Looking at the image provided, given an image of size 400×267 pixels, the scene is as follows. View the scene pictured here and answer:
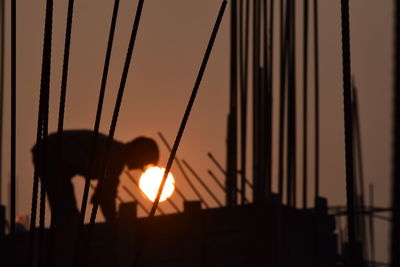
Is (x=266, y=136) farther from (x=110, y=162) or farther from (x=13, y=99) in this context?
(x=13, y=99)

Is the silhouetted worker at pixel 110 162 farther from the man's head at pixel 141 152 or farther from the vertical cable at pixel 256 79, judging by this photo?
the vertical cable at pixel 256 79

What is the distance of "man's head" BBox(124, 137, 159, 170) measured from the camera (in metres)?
6.64

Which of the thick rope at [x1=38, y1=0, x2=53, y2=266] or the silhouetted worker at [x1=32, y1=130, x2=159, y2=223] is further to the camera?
the silhouetted worker at [x1=32, y1=130, x2=159, y2=223]

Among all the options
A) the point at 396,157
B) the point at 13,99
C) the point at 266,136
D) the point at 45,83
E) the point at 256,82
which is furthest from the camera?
the point at 256,82

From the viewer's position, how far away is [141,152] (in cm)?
666

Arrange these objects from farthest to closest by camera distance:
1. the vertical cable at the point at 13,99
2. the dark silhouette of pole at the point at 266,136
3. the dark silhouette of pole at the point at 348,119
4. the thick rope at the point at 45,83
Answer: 1. the dark silhouette of pole at the point at 266,136
2. the vertical cable at the point at 13,99
3. the thick rope at the point at 45,83
4. the dark silhouette of pole at the point at 348,119

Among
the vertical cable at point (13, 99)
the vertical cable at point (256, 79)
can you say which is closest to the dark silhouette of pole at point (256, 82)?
the vertical cable at point (256, 79)

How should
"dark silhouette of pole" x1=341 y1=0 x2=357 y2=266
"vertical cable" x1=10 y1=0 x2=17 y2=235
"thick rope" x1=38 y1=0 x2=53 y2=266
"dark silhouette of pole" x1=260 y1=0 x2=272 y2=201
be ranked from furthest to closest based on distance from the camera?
"dark silhouette of pole" x1=260 y1=0 x2=272 y2=201
"vertical cable" x1=10 y1=0 x2=17 y2=235
"thick rope" x1=38 y1=0 x2=53 y2=266
"dark silhouette of pole" x1=341 y1=0 x2=357 y2=266

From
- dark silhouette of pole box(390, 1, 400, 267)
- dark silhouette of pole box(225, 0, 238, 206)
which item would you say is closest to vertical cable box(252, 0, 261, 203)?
dark silhouette of pole box(225, 0, 238, 206)

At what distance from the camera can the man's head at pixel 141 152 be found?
21.8ft

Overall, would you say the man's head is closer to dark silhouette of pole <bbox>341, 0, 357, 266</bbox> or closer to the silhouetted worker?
the silhouetted worker

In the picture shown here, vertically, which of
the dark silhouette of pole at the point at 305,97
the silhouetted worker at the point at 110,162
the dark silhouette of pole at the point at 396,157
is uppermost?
the dark silhouette of pole at the point at 305,97

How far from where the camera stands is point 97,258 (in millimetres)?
5742

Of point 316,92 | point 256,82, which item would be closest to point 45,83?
point 256,82
